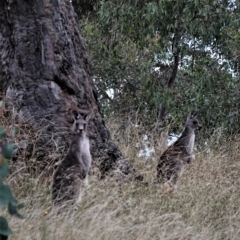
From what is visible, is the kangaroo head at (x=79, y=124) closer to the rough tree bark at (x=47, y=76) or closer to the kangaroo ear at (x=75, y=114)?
the kangaroo ear at (x=75, y=114)

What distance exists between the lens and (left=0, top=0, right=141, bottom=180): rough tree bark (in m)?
9.06

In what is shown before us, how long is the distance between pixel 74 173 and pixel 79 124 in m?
1.11

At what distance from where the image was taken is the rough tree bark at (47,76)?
9.06m

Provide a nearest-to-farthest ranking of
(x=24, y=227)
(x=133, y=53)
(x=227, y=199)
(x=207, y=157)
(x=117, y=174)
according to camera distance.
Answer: (x=24, y=227) < (x=227, y=199) < (x=117, y=174) < (x=207, y=157) < (x=133, y=53)

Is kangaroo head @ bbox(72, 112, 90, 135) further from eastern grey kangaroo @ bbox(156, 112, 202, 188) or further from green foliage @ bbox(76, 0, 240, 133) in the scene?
green foliage @ bbox(76, 0, 240, 133)

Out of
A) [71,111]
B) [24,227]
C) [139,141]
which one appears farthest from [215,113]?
[24,227]

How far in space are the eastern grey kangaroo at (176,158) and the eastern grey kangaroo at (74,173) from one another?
52.4 inches

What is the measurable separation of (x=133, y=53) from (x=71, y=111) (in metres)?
7.88

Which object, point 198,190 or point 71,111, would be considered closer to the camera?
point 198,190

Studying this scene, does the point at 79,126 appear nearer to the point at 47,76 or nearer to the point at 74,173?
the point at 74,173

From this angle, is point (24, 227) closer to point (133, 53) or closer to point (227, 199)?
point (227, 199)

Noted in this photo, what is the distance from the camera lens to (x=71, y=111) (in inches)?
360

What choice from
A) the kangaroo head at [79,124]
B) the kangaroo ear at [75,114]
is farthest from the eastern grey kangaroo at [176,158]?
the kangaroo ear at [75,114]

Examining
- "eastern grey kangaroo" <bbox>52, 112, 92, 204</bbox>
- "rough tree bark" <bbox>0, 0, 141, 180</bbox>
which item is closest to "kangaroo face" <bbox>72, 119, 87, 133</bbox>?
"eastern grey kangaroo" <bbox>52, 112, 92, 204</bbox>
